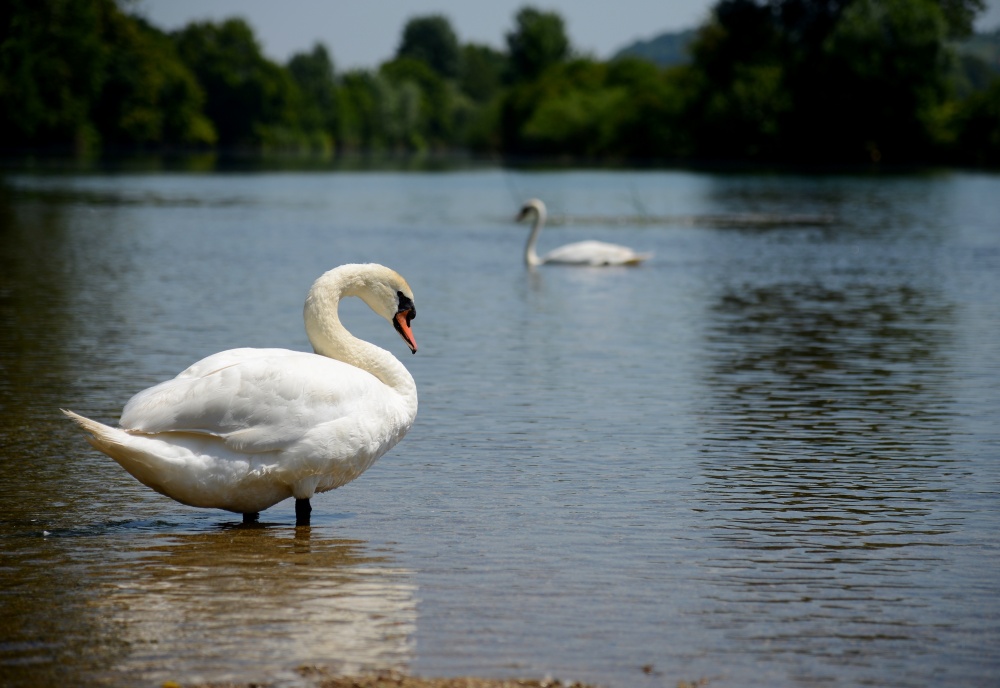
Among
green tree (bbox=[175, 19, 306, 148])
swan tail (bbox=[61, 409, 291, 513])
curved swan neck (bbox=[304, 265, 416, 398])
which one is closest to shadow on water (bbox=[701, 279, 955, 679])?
curved swan neck (bbox=[304, 265, 416, 398])

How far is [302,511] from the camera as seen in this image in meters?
7.72

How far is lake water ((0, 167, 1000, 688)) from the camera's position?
5.74 metres

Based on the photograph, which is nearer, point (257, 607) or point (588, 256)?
point (257, 607)

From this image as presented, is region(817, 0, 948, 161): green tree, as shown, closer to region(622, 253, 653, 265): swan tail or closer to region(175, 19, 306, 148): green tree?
region(622, 253, 653, 265): swan tail

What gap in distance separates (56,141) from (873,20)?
64497mm

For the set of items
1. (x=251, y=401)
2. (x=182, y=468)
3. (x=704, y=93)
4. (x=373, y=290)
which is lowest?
(x=182, y=468)

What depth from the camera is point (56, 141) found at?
386ft

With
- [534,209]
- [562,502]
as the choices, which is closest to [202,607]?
[562,502]

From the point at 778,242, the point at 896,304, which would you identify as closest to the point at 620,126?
the point at 778,242

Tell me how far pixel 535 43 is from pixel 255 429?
184928mm

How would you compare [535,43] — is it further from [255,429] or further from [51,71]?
[255,429]

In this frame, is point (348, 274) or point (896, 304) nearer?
point (348, 274)

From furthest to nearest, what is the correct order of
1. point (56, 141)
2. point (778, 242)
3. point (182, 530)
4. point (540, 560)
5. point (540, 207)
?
point (56, 141) → point (778, 242) → point (540, 207) → point (182, 530) → point (540, 560)

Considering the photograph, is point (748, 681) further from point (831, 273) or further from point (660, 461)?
point (831, 273)
